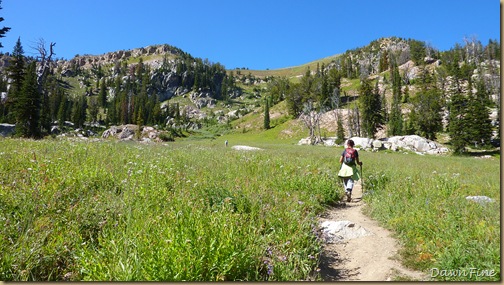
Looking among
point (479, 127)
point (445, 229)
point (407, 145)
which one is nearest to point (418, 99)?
point (479, 127)

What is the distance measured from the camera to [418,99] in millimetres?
85562

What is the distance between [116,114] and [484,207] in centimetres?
14933

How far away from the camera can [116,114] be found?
13550 cm

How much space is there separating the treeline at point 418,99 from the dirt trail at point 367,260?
122 ft

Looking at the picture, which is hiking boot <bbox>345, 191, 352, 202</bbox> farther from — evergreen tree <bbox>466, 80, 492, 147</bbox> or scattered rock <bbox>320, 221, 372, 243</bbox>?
evergreen tree <bbox>466, 80, 492, 147</bbox>

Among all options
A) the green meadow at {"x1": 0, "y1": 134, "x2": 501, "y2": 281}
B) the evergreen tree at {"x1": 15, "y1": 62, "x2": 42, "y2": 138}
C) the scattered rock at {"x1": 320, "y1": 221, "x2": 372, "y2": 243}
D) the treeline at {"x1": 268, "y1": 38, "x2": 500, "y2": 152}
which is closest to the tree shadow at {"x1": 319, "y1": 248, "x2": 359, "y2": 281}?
the green meadow at {"x1": 0, "y1": 134, "x2": 501, "y2": 281}

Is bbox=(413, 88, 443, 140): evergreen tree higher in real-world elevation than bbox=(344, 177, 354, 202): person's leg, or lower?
higher

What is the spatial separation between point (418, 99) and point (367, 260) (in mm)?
96293

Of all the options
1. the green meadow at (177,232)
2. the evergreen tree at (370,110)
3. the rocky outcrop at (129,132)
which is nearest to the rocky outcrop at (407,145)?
the evergreen tree at (370,110)

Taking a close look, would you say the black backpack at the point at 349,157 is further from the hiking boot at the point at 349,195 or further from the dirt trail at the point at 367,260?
the dirt trail at the point at 367,260

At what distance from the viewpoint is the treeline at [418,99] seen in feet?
191

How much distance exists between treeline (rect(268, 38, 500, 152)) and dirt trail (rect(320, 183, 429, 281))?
122 ft

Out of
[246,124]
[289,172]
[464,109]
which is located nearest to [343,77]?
[246,124]

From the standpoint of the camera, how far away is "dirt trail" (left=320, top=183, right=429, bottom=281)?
4.46m
